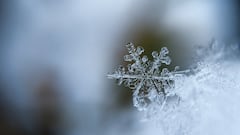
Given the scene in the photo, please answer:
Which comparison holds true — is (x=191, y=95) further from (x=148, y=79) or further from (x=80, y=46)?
(x=80, y=46)

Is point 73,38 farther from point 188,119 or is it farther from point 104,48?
point 188,119

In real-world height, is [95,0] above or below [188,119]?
above

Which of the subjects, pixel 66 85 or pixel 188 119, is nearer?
pixel 188 119

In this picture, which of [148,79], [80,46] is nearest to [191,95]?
[148,79]

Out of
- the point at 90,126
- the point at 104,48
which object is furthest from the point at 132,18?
the point at 90,126

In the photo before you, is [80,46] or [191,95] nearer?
[191,95]
